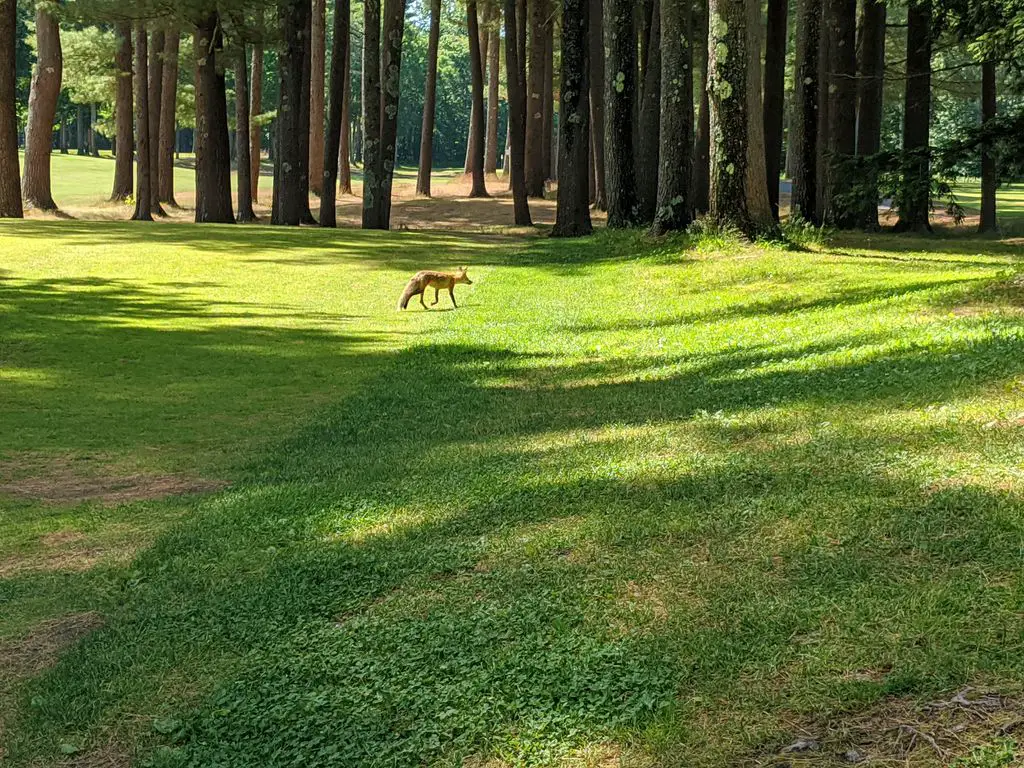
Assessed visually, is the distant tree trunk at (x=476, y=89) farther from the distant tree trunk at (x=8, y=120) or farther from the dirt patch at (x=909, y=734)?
the dirt patch at (x=909, y=734)

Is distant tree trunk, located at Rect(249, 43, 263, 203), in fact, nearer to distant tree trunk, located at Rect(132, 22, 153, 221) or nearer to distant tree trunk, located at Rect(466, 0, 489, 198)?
distant tree trunk, located at Rect(132, 22, 153, 221)

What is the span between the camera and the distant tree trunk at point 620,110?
25188 millimetres

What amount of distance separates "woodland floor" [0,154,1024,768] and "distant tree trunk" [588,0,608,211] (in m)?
21.2

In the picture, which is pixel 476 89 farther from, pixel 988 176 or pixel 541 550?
pixel 541 550

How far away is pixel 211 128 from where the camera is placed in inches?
1265

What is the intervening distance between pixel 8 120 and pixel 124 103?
9406 millimetres

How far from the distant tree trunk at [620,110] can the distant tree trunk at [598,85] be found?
4.68 m

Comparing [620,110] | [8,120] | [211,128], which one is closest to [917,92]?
[620,110]

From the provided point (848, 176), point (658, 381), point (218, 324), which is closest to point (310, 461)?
point (658, 381)

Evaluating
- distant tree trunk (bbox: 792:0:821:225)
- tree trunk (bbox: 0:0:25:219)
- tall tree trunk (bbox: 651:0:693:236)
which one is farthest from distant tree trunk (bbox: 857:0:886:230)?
tree trunk (bbox: 0:0:25:219)

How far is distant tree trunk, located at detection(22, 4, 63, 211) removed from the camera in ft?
112

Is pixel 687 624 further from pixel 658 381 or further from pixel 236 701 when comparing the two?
pixel 658 381

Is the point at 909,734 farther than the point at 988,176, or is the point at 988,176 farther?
the point at 988,176

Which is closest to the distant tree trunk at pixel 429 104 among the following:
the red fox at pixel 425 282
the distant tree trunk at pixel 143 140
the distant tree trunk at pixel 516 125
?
the distant tree trunk at pixel 516 125
